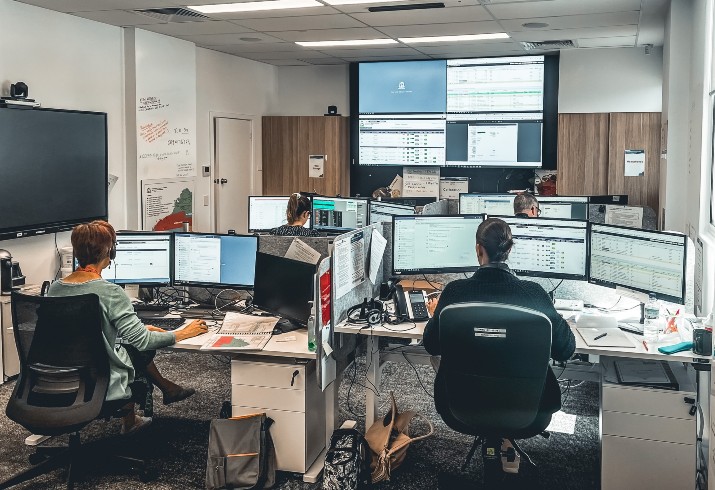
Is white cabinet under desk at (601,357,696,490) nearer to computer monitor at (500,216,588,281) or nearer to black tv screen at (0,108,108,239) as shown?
computer monitor at (500,216,588,281)

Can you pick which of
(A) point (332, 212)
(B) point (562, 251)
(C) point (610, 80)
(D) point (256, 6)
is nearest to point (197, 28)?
(D) point (256, 6)

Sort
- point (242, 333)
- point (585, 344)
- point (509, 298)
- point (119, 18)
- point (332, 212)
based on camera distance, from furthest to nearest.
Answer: point (332, 212), point (119, 18), point (242, 333), point (585, 344), point (509, 298)

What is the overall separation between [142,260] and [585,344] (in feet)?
6.98

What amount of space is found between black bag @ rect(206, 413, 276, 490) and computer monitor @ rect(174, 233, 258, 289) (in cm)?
80

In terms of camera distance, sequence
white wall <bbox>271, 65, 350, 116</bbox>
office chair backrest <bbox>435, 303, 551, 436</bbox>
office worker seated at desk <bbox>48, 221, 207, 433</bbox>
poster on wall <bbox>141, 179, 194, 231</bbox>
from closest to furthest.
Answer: office chair backrest <bbox>435, 303, 551, 436</bbox>
office worker seated at desk <bbox>48, 221, 207, 433</bbox>
poster on wall <bbox>141, 179, 194, 231</bbox>
white wall <bbox>271, 65, 350, 116</bbox>

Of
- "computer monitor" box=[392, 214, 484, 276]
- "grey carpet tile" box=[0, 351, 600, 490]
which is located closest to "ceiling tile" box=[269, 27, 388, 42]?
"computer monitor" box=[392, 214, 484, 276]

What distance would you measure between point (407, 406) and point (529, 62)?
3.96 metres

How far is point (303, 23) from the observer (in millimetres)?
5113

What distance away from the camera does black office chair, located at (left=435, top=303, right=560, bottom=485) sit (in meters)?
2.22

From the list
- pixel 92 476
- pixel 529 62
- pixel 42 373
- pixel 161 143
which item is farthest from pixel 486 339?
pixel 529 62

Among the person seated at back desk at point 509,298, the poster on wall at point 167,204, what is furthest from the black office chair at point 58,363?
the poster on wall at point 167,204

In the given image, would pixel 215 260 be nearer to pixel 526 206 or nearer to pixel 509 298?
pixel 509 298

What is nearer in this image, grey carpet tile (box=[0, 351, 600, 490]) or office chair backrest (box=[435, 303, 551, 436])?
office chair backrest (box=[435, 303, 551, 436])

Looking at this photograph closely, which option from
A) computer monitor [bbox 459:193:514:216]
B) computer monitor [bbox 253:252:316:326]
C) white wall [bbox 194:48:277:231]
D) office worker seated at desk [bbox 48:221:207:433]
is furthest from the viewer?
white wall [bbox 194:48:277:231]
